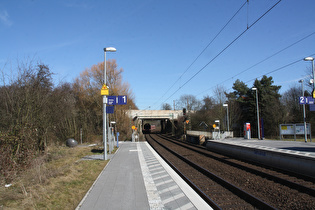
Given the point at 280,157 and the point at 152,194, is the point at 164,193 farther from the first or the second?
the point at 280,157

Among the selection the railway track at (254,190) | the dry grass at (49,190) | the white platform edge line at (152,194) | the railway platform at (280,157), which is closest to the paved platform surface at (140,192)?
the white platform edge line at (152,194)

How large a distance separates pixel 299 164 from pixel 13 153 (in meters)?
11.7

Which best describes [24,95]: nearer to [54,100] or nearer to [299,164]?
[54,100]

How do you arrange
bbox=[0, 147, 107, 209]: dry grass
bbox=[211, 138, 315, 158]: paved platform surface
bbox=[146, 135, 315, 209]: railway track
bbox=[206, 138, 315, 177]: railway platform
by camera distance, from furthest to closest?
bbox=[211, 138, 315, 158]: paved platform surface, bbox=[206, 138, 315, 177]: railway platform, bbox=[146, 135, 315, 209]: railway track, bbox=[0, 147, 107, 209]: dry grass

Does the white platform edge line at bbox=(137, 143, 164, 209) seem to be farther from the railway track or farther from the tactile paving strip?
the railway track

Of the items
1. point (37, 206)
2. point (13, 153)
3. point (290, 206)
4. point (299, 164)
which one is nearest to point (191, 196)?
point (290, 206)

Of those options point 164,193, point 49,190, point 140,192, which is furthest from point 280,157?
point 49,190

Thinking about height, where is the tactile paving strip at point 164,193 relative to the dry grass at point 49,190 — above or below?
below

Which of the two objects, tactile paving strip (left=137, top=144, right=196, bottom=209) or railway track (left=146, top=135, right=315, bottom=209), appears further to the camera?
railway track (left=146, top=135, right=315, bottom=209)

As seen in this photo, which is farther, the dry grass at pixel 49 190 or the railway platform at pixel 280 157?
the railway platform at pixel 280 157

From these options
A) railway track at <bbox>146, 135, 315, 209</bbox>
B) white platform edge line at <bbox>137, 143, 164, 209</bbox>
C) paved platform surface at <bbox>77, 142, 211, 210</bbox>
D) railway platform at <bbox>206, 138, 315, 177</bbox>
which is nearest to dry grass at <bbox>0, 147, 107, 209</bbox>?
paved platform surface at <bbox>77, 142, 211, 210</bbox>

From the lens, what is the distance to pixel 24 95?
11547 millimetres

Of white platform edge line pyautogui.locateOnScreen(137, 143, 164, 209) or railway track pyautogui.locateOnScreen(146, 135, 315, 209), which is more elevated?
white platform edge line pyautogui.locateOnScreen(137, 143, 164, 209)

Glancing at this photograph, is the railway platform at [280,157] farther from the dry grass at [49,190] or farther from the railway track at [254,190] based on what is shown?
the dry grass at [49,190]
